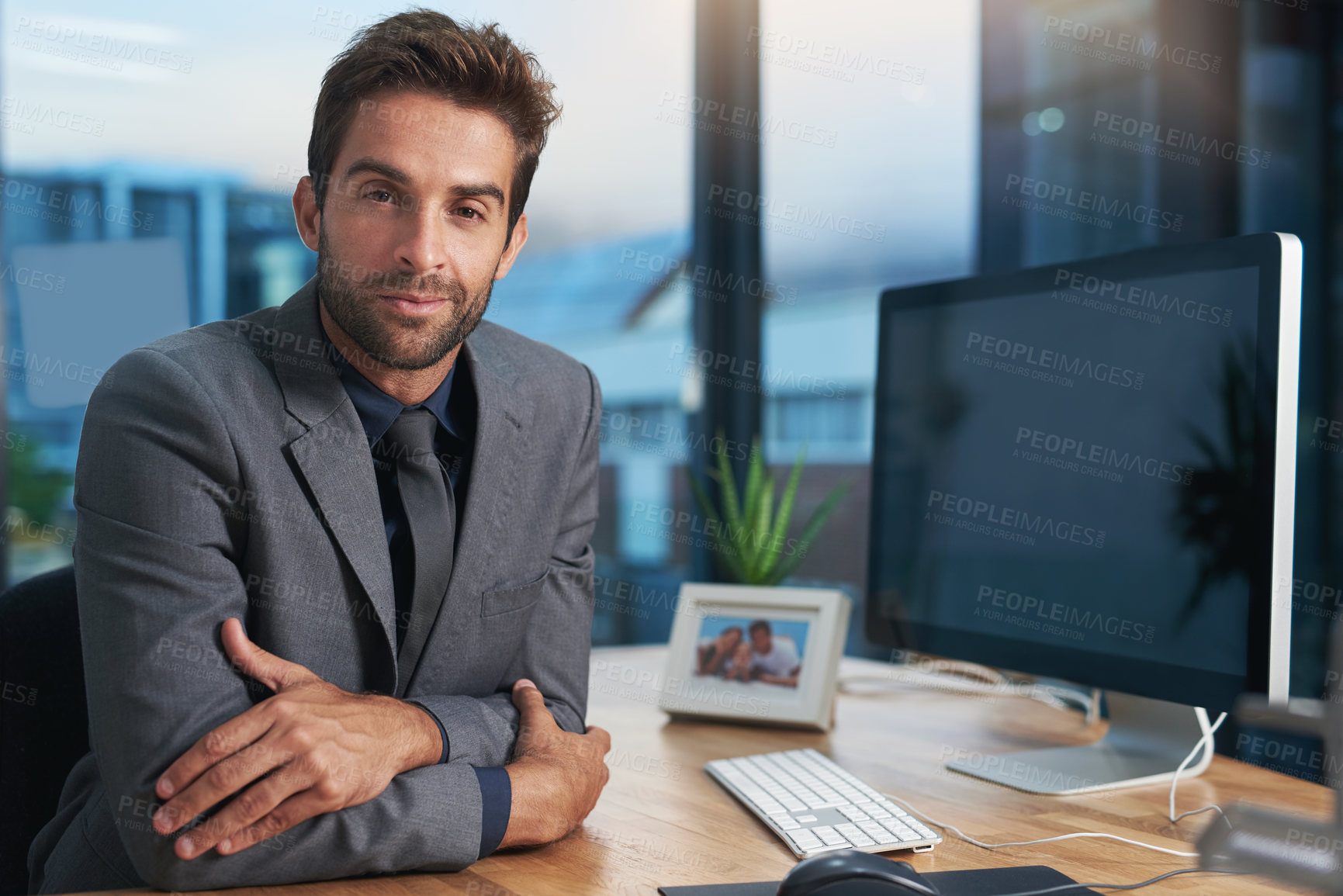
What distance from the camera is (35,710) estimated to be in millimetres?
1334

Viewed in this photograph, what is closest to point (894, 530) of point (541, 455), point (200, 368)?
point (541, 455)

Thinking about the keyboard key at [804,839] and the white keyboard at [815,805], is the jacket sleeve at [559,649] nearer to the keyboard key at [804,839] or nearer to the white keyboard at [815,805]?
the white keyboard at [815,805]

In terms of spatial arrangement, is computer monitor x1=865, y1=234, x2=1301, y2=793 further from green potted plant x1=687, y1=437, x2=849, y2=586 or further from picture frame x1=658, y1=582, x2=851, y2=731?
green potted plant x1=687, y1=437, x2=849, y2=586

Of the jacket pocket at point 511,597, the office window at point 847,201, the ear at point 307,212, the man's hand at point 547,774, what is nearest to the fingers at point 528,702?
the man's hand at point 547,774

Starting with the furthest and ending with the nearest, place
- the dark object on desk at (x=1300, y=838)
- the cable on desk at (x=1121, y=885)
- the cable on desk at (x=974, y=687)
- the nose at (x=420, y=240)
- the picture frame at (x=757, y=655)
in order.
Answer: the cable on desk at (x=974, y=687), the picture frame at (x=757, y=655), the nose at (x=420, y=240), the cable on desk at (x=1121, y=885), the dark object on desk at (x=1300, y=838)

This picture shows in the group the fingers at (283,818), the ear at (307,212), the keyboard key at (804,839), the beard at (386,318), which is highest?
the ear at (307,212)

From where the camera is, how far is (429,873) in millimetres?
1072

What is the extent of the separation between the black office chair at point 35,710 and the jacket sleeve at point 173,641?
28 centimetres

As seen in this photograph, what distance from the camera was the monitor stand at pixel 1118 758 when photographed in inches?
54.7

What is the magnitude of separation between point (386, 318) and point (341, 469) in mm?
216

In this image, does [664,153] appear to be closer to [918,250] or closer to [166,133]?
[918,250]

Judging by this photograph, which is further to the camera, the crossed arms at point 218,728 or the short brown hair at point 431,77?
the short brown hair at point 431,77

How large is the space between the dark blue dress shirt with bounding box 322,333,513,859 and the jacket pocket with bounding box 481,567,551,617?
99 mm

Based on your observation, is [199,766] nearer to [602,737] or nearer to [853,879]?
[602,737]
